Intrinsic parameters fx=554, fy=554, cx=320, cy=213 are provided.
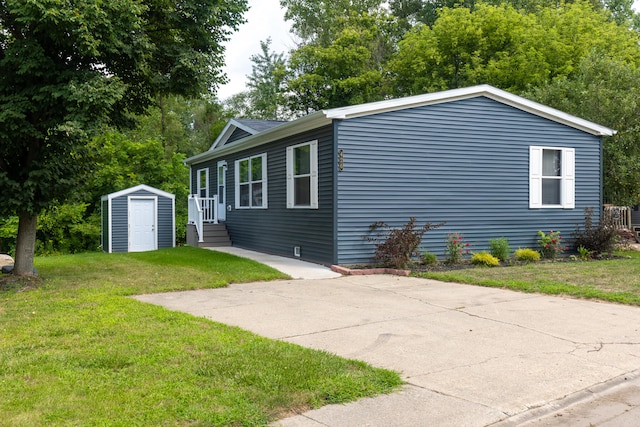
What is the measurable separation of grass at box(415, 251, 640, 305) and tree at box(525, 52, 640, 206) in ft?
17.4

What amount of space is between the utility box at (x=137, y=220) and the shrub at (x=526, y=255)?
1257cm

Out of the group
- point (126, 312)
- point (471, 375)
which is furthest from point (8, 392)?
point (471, 375)

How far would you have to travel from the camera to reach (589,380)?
14.5ft

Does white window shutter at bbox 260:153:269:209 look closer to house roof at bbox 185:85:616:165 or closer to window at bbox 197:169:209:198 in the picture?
A: house roof at bbox 185:85:616:165

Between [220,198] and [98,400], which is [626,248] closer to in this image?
[220,198]

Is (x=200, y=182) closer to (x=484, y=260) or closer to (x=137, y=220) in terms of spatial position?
(x=137, y=220)

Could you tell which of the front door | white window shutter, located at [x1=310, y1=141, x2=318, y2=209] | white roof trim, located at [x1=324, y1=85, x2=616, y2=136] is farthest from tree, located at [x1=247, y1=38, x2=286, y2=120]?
white window shutter, located at [x1=310, y1=141, x2=318, y2=209]

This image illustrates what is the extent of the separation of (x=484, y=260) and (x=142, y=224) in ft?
42.3

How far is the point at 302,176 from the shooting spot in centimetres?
1284

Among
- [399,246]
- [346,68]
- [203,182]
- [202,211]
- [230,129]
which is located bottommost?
[399,246]

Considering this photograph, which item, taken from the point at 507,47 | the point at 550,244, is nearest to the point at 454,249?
the point at 550,244

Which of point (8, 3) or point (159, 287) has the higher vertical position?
point (8, 3)

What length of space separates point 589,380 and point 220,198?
15254 mm

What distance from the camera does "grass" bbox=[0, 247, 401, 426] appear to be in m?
3.46
